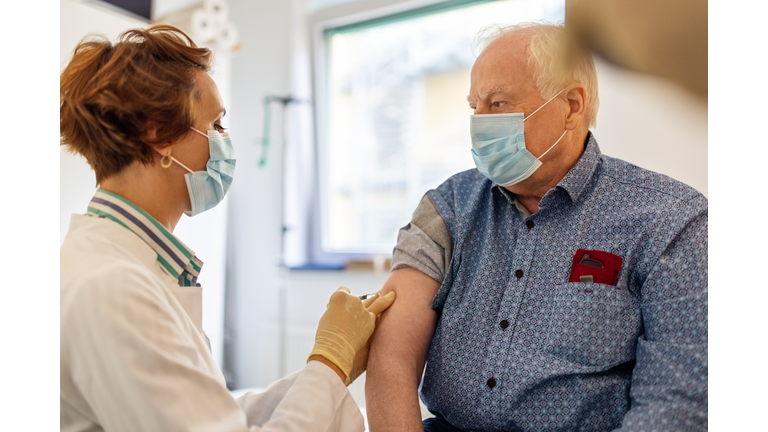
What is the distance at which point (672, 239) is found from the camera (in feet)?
3.83

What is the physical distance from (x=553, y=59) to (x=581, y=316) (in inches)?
24.1

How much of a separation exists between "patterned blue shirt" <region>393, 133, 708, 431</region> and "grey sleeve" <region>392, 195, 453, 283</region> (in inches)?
1.2

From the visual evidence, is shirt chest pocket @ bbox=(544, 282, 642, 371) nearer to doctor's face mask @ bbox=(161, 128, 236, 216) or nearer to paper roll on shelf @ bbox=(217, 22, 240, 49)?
doctor's face mask @ bbox=(161, 128, 236, 216)

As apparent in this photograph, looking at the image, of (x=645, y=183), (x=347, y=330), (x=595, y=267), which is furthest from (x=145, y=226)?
(x=645, y=183)

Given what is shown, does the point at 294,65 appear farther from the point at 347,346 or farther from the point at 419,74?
the point at 347,346

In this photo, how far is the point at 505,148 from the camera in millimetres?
1348

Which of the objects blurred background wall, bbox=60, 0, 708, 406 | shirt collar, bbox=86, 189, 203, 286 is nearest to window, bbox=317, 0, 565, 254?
blurred background wall, bbox=60, 0, 708, 406

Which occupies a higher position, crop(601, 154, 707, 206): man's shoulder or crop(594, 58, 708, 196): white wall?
crop(594, 58, 708, 196): white wall

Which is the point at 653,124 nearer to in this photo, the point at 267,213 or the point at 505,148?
the point at 505,148

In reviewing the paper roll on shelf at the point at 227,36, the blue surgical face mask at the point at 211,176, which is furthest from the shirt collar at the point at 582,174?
the paper roll on shelf at the point at 227,36

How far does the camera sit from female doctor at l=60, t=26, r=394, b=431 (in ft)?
2.91

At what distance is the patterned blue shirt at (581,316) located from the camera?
1.11 meters

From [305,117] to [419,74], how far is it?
70 cm
